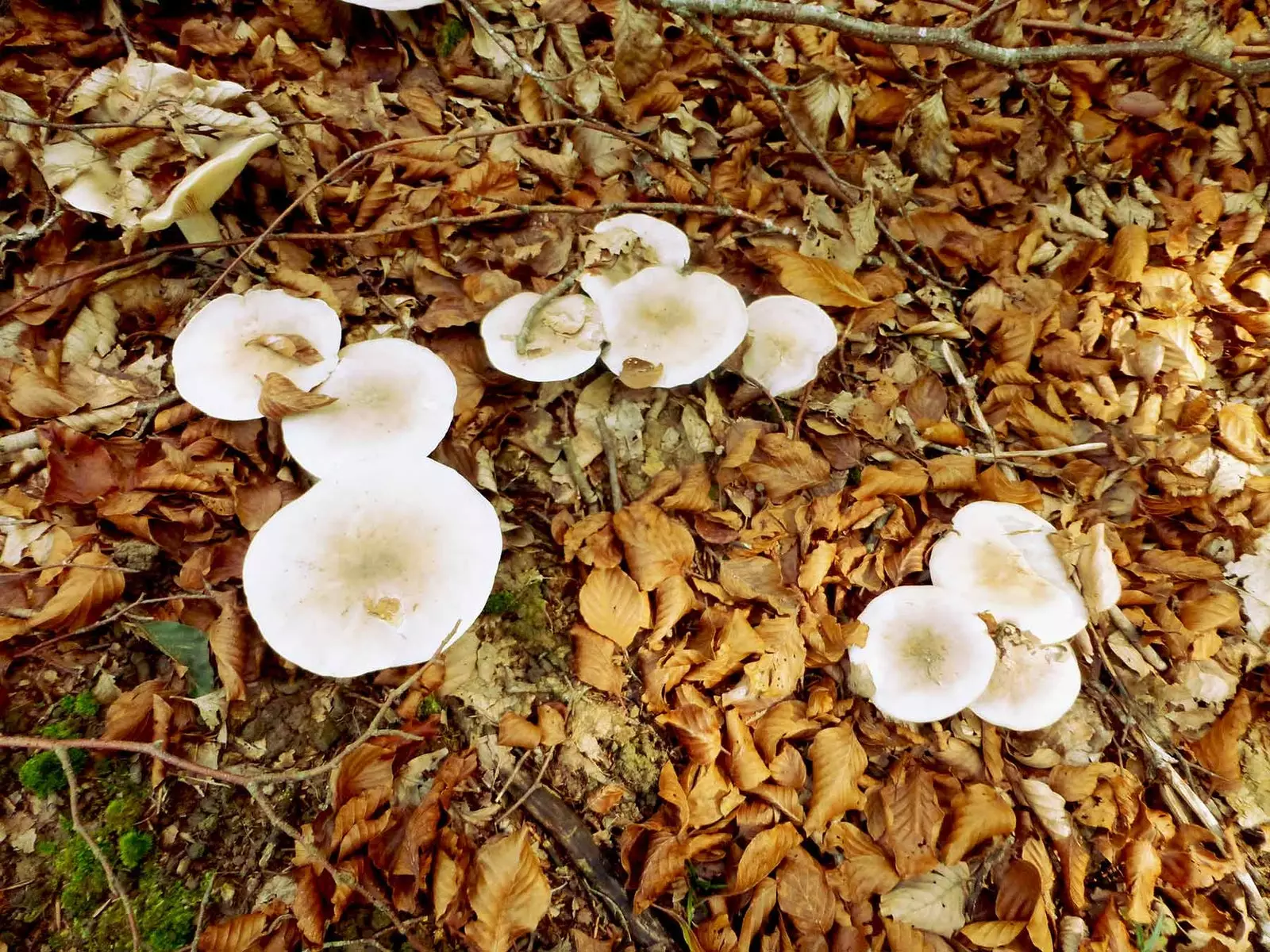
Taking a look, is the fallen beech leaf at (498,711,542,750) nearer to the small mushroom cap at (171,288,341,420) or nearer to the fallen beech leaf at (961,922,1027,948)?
the small mushroom cap at (171,288,341,420)

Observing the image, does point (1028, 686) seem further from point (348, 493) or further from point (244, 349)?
point (244, 349)

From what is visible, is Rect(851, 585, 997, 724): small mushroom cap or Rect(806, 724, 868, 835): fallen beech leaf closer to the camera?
Rect(806, 724, 868, 835): fallen beech leaf

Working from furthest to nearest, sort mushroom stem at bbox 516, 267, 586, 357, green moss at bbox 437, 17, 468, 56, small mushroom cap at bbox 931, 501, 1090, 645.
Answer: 1. green moss at bbox 437, 17, 468, 56
2. small mushroom cap at bbox 931, 501, 1090, 645
3. mushroom stem at bbox 516, 267, 586, 357

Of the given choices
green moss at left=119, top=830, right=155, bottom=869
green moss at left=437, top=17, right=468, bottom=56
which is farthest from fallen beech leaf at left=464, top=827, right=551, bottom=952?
green moss at left=437, top=17, right=468, bottom=56

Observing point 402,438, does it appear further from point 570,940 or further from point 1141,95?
point 1141,95

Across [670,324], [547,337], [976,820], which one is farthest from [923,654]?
[547,337]

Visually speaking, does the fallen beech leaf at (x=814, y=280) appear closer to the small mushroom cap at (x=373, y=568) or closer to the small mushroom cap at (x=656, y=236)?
the small mushroom cap at (x=656, y=236)

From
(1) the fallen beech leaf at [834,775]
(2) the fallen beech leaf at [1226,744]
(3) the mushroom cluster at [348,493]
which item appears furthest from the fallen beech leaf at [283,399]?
(2) the fallen beech leaf at [1226,744]
